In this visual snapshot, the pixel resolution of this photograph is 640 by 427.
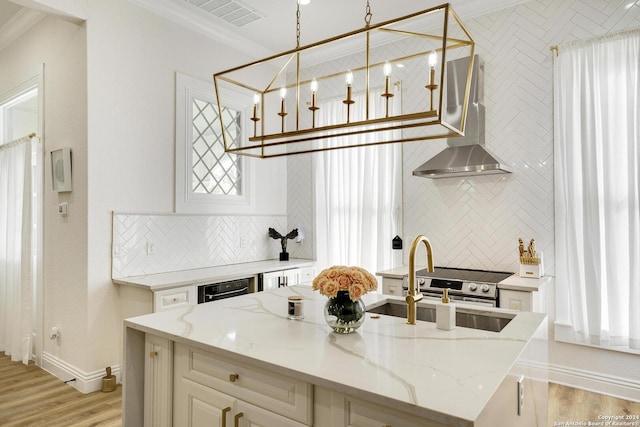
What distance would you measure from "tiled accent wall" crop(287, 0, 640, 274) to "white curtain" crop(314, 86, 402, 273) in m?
0.43

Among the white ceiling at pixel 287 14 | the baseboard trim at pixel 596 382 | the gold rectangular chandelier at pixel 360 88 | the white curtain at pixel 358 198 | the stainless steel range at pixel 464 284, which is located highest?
the white ceiling at pixel 287 14

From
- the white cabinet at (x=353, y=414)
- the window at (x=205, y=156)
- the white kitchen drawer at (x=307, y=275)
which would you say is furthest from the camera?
the white kitchen drawer at (x=307, y=275)

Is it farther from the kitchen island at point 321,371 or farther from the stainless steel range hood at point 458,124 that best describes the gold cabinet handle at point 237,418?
the stainless steel range hood at point 458,124

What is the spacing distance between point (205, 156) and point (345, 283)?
290 centimetres

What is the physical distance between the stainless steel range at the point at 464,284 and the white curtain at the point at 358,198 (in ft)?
2.43

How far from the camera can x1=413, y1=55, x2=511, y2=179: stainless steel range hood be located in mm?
3352

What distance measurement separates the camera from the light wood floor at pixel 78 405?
8.93 ft

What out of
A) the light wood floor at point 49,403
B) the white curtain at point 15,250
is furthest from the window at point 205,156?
the light wood floor at point 49,403

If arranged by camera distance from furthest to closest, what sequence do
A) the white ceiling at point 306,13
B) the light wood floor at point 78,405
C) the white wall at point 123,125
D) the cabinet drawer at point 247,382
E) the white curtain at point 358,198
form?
the white curtain at point 358,198, the white ceiling at point 306,13, the white wall at point 123,125, the light wood floor at point 78,405, the cabinet drawer at point 247,382

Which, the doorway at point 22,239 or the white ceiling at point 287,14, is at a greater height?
the white ceiling at point 287,14

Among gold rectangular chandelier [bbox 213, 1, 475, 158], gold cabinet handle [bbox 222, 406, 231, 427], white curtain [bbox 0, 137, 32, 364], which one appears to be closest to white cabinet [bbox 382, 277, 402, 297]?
gold rectangular chandelier [bbox 213, 1, 475, 158]

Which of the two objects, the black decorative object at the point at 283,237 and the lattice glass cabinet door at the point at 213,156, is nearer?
the lattice glass cabinet door at the point at 213,156

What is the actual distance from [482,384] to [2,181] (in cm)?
484

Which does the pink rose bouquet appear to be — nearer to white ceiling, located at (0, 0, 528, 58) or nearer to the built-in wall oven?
the built-in wall oven
